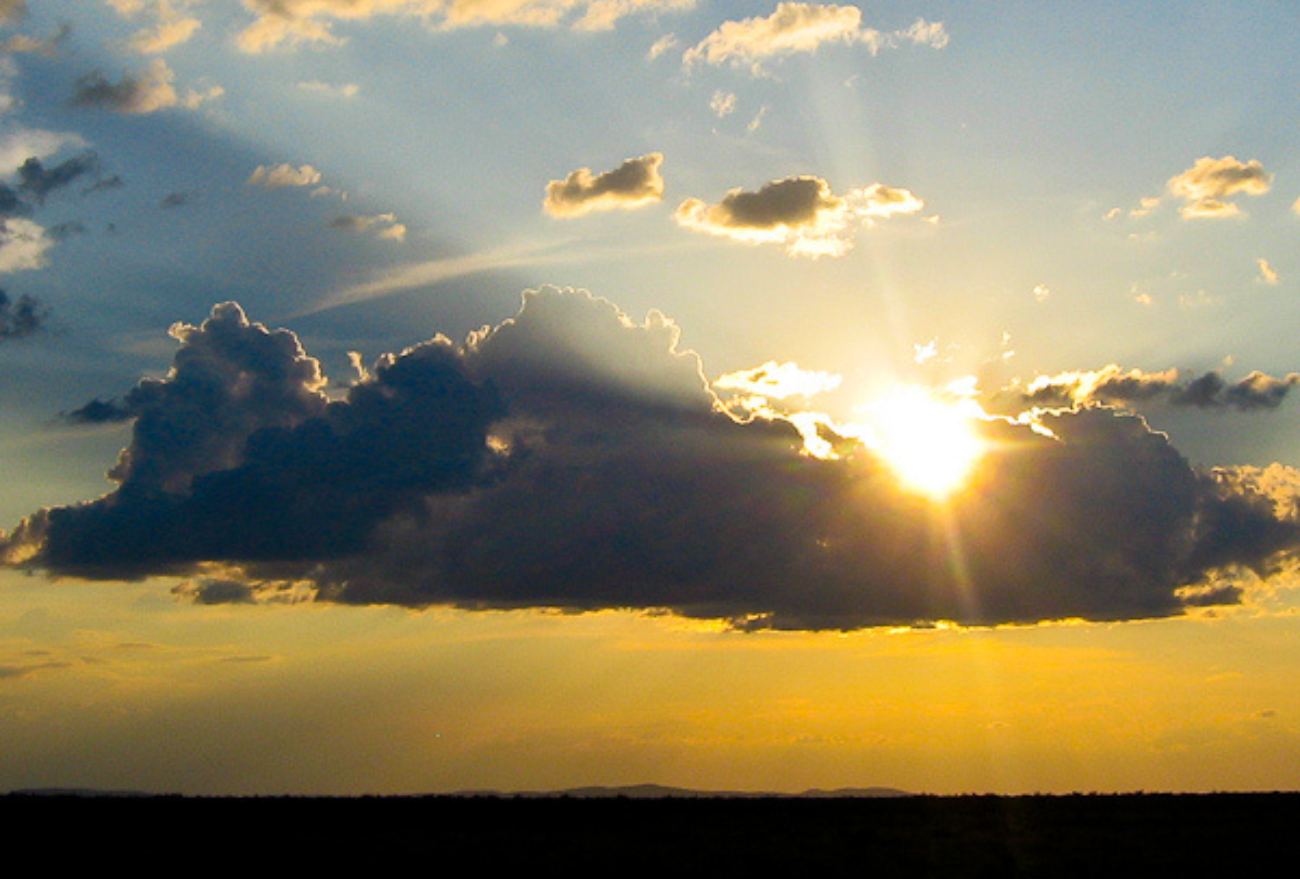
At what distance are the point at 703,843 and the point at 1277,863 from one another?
37.3 meters

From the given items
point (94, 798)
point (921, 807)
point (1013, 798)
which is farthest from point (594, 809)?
point (94, 798)

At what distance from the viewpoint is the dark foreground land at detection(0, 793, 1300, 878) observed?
8569 centimetres

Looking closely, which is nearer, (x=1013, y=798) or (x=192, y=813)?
(x=192, y=813)

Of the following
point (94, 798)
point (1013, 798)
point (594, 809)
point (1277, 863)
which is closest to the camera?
point (1277, 863)

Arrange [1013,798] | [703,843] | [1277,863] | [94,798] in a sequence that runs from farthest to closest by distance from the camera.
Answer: [94,798]
[1013,798]
[703,843]
[1277,863]

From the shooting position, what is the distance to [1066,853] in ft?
289

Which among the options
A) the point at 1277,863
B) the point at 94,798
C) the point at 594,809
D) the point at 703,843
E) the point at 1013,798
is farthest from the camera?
the point at 94,798

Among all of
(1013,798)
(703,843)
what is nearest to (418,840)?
(703,843)

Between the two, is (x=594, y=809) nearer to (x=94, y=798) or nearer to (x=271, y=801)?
(x=271, y=801)

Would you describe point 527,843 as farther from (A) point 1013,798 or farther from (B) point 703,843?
(A) point 1013,798

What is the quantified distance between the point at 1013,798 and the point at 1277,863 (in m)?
39.6

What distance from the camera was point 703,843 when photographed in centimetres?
9312

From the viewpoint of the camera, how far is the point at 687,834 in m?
97.8

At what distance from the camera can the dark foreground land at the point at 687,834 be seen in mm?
85688
